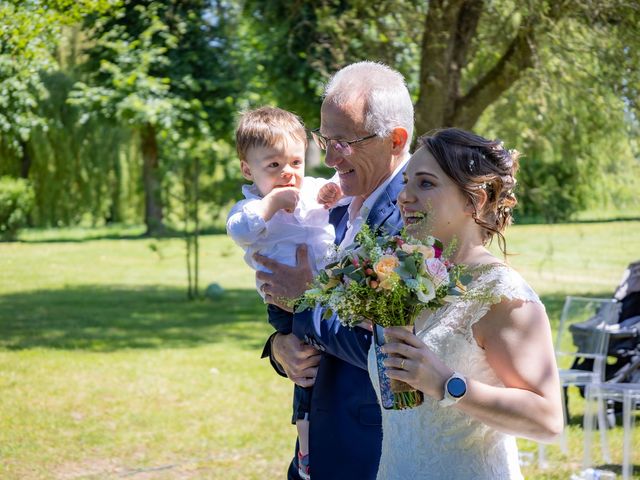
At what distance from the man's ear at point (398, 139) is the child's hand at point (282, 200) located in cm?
47

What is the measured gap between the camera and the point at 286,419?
30.8 ft

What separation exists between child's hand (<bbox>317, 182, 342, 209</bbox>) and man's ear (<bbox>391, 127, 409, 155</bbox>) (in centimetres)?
30

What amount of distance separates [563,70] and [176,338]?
653cm

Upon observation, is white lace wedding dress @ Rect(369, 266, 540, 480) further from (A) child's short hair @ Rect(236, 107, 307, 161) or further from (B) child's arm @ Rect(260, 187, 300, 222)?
(A) child's short hair @ Rect(236, 107, 307, 161)

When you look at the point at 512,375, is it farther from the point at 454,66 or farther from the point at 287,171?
the point at 454,66

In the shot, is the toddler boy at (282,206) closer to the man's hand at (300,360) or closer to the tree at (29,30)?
the man's hand at (300,360)

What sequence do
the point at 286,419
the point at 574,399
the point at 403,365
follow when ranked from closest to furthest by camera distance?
the point at 403,365 → the point at 286,419 → the point at 574,399

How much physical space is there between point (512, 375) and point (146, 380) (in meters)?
9.22

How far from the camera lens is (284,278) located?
3492 millimetres

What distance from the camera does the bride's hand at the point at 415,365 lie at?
7.69ft

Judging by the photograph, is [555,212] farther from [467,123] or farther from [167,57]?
[167,57]

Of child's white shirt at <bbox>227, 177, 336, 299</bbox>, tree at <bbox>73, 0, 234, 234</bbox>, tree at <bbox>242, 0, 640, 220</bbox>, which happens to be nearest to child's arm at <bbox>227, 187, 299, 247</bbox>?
child's white shirt at <bbox>227, 177, 336, 299</bbox>

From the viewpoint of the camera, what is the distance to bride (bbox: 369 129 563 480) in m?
2.36

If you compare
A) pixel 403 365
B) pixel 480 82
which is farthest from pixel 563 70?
pixel 403 365
